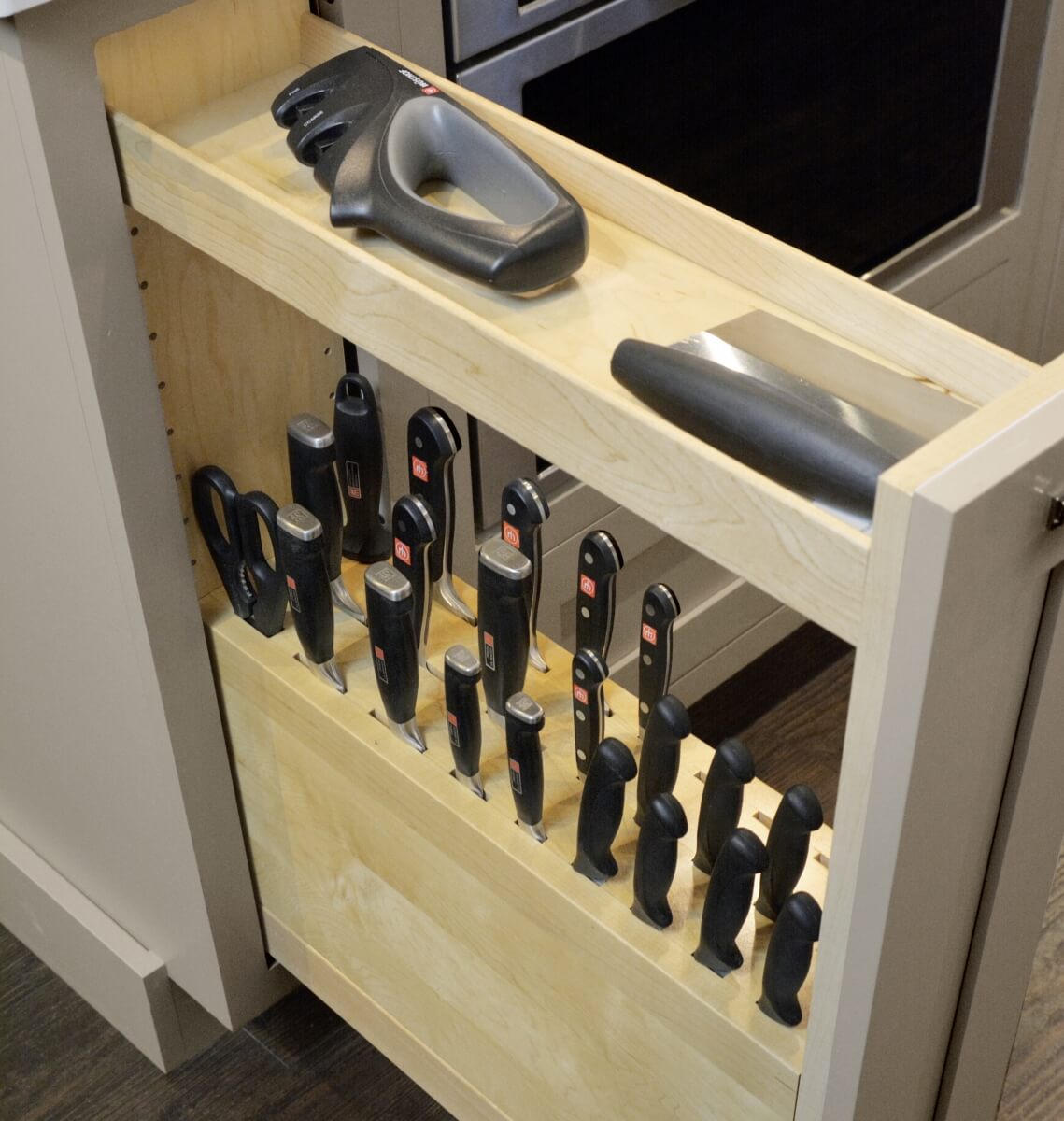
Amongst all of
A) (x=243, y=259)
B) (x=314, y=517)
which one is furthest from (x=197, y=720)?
(x=243, y=259)

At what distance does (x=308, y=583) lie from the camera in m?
1.08

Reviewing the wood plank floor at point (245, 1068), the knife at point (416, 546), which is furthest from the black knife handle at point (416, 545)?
the wood plank floor at point (245, 1068)

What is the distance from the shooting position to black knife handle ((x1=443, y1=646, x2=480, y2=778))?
3.28 ft

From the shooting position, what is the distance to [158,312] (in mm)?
1059

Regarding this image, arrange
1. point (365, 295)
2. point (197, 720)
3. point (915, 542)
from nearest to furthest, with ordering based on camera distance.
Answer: point (915, 542)
point (365, 295)
point (197, 720)

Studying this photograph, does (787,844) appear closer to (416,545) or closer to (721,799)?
(721,799)

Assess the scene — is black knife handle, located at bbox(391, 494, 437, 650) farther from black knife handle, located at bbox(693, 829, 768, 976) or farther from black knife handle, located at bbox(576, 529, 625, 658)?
black knife handle, located at bbox(693, 829, 768, 976)

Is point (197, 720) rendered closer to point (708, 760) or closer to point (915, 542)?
point (708, 760)

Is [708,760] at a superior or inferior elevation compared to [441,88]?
inferior

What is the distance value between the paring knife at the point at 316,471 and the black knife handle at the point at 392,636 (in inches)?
3.0

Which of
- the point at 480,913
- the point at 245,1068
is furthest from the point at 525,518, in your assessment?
the point at 245,1068

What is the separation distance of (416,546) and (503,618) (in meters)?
0.08

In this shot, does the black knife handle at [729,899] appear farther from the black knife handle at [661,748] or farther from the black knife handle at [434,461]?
the black knife handle at [434,461]

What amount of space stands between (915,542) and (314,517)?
1.80 ft
